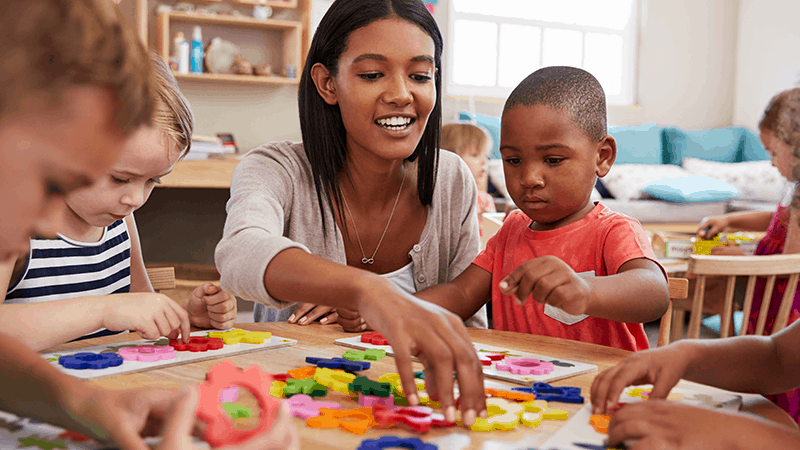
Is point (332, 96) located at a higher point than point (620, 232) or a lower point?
higher

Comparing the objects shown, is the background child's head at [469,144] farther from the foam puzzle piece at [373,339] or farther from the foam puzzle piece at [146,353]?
the foam puzzle piece at [146,353]

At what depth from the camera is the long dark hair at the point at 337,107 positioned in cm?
131

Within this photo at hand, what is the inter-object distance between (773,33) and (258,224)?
587cm

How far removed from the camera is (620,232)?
49.1 inches

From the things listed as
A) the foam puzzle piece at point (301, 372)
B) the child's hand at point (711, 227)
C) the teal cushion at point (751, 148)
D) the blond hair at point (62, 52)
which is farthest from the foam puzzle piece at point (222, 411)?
the teal cushion at point (751, 148)

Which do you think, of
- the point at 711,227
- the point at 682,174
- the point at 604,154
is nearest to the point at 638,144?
the point at 682,174

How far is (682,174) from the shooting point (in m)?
4.80

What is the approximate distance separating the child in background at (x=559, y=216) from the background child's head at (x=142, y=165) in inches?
21.7

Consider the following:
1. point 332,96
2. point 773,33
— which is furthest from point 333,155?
point 773,33

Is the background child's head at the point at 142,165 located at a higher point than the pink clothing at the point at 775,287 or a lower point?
higher

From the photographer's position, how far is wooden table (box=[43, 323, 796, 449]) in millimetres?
651

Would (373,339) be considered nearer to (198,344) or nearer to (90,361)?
(198,344)

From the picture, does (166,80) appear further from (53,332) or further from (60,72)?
(60,72)

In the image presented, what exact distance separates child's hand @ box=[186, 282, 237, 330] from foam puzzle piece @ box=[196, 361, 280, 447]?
0.44 metres
